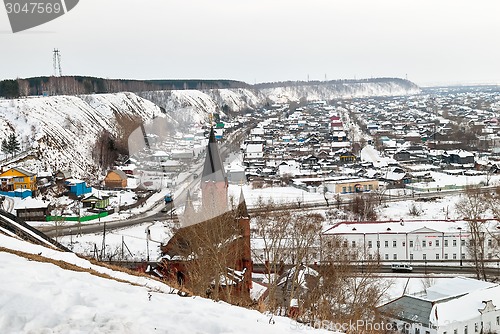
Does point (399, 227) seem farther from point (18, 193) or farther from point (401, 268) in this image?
point (18, 193)

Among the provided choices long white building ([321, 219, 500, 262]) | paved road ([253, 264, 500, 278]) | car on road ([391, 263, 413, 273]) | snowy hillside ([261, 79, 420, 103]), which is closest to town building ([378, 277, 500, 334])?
paved road ([253, 264, 500, 278])

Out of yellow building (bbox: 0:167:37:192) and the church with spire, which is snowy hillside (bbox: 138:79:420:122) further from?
the church with spire

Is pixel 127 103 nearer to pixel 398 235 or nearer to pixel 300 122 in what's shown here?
pixel 300 122

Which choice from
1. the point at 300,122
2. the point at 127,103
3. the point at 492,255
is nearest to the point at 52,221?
the point at 492,255

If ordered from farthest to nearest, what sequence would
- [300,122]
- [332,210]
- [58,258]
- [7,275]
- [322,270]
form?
[300,122]
[332,210]
[322,270]
[58,258]
[7,275]

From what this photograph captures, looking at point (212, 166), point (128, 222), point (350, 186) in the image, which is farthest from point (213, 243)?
point (350, 186)

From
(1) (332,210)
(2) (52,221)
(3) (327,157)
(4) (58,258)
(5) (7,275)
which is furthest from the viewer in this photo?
(3) (327,157)
